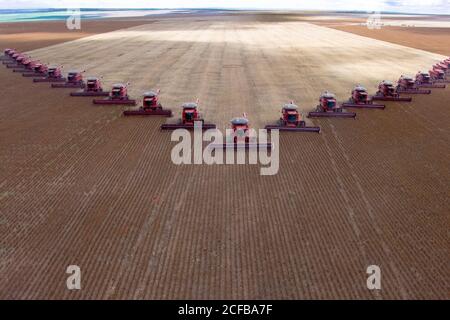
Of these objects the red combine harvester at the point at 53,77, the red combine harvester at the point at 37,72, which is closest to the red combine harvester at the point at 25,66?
the red combine harvester at the point at 37,72

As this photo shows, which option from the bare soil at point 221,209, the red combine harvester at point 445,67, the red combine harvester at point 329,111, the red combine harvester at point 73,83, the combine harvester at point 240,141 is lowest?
the bare soil at point 221,209

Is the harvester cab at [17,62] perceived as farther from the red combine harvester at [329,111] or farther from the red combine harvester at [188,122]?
the red combine harvester at [329,111]

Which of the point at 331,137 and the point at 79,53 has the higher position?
the point at 79,53

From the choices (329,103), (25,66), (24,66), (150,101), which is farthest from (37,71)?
(329,103)

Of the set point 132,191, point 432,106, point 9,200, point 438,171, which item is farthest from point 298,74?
point 9,200

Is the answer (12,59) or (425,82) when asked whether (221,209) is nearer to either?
(425,82)

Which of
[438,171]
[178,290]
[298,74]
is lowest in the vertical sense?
[178,290]

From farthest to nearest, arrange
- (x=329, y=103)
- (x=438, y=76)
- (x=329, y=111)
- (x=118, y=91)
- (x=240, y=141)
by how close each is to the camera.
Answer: (x=438, y=76) → (x=118, y=91) → (x=329, y=111) → (x=329, y=103) → (x=240, y=141)

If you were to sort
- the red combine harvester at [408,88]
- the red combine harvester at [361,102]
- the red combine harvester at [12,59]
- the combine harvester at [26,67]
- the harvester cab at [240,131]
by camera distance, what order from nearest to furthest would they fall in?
1. the harvester cab at [240,131]
2. the red combine harvester at [361,102]
3. the red combine harvester at [408,88]
4. the combine harvester at [26,67]
5. the red combine harvester at [12,59]

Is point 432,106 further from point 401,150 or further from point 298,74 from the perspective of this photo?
point 298,74
